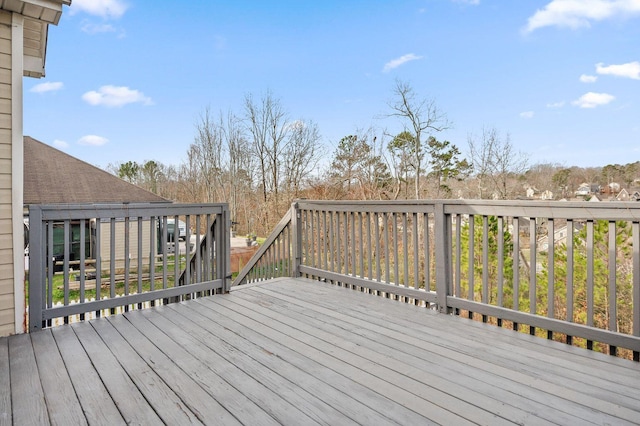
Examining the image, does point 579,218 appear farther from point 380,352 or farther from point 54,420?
point 54,420

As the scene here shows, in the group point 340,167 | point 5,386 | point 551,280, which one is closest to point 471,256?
point 551,280

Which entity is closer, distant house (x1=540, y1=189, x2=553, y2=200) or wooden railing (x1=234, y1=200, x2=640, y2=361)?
wooden railing (x1=234, y1=200, x2=640, y2=361)

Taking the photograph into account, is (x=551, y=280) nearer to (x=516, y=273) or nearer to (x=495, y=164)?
(x=516, y=273)

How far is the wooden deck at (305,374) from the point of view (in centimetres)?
151

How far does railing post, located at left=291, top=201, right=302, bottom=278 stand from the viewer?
4266 mm

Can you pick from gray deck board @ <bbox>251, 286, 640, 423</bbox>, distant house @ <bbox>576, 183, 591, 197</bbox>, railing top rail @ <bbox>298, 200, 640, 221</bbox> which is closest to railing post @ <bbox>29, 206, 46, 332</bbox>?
gray deck board @ <bbox>251, 286, 640, 423</bbox>

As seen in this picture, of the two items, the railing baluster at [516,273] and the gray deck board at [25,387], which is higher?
the railing baluster at [516,273]

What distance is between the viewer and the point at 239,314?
293 cm

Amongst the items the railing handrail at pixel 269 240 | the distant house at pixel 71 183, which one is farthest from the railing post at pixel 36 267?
the distant house at pixel 71 183

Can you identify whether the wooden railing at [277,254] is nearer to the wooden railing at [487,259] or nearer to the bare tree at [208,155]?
the wooden railing at [487,259]

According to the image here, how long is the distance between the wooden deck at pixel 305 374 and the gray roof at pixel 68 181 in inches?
321

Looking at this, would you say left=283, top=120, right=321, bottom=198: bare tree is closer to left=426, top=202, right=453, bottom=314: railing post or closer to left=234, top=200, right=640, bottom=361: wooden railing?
left=234, top=200, right=640, bottom=361: wooden railing

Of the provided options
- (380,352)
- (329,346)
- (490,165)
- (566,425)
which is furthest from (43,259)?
(490,165)

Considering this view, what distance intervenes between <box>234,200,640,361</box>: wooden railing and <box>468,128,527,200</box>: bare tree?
171 inches
